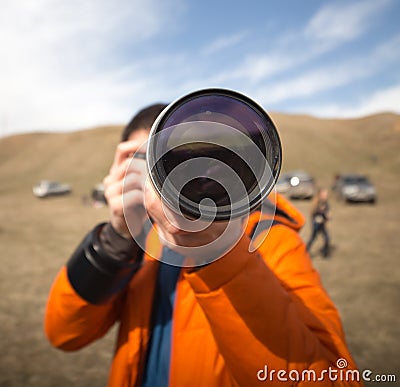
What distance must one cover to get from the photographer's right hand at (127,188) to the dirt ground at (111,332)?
1.89 feet

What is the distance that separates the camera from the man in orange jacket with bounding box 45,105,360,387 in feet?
3.65

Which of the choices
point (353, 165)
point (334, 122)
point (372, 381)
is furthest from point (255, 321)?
point (334, 122)

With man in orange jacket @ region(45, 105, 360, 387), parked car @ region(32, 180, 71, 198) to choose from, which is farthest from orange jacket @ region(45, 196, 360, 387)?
parked car @ region(32, 180, 71, 198)

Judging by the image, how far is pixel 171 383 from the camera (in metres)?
1.34

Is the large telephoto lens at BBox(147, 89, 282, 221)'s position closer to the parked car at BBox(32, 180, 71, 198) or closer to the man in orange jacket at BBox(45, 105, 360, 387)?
the man in orange jacket at BBox(45, 105, 360, 387)

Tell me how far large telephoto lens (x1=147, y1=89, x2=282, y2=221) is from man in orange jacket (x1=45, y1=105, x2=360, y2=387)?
11 cm

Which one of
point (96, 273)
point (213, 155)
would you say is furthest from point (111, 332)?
point (213, 155)

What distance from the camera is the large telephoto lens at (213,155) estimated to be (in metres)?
0.97

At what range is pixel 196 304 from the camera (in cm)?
144

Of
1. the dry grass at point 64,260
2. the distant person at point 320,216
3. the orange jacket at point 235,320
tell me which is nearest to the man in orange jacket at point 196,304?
the orange jacket at point 235,320

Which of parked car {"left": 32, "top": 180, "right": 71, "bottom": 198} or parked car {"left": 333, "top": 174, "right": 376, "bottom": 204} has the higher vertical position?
parked car {"left": 32, "top": 180, "right": 71, "bottom": 198}

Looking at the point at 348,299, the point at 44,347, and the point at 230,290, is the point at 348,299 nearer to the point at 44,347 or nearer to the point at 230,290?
the point at 44,347

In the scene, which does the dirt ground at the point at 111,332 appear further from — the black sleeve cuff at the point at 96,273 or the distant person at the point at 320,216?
the distant person at the point at 320,216

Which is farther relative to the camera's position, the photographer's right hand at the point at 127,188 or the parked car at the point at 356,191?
the parked car at the point at 356,191
